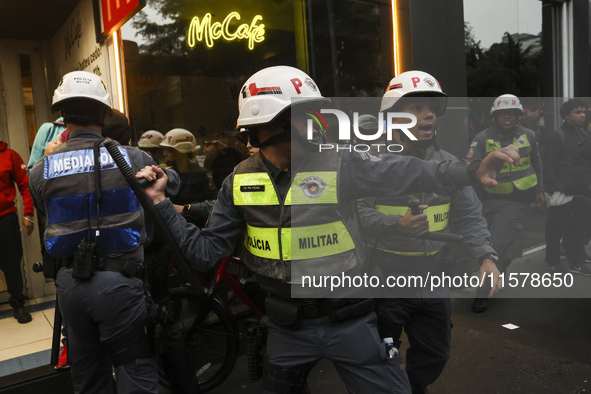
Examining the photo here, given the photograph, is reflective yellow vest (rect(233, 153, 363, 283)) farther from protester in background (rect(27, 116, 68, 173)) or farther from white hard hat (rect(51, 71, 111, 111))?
protester in background (rect(27, 116, 68, 173))

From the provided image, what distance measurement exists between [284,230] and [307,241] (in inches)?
4.2

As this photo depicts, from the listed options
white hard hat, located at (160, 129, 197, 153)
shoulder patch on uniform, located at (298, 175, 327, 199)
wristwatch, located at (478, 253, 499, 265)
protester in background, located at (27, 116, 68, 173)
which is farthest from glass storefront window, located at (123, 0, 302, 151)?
A: wristwatch, located at (478, 253, 499, 265)

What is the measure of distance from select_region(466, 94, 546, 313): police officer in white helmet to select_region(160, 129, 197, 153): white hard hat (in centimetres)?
279

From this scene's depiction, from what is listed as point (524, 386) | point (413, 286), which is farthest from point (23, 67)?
point (524, 386)

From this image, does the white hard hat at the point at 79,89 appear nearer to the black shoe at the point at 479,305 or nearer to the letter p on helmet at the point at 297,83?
the letter p on helmet at the point at 297,83

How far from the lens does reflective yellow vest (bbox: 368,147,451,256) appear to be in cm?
291

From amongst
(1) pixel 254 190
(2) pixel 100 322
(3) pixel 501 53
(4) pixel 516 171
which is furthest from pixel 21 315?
(3) pixel 501 53

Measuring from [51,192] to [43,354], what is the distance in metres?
2.12

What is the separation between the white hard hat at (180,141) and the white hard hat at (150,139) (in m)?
0.05

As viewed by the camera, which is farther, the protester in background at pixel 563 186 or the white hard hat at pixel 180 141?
the protester in background at pixel 563 186

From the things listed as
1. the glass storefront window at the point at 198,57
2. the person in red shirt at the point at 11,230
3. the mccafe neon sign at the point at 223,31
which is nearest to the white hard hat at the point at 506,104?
the glass storefront window at the point at 198,57

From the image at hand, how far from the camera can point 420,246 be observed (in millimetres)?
2926

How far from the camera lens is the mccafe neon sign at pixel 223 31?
16.1ft

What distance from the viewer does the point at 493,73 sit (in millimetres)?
6910
